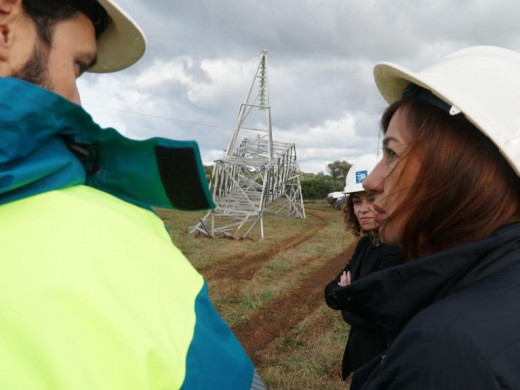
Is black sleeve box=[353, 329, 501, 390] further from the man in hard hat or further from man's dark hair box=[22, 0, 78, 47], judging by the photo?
man's dark hair box=[22, 0, 78, 47]

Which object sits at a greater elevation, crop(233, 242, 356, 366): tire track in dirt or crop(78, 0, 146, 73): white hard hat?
crop(78, 0, 146, 73): white hard hat

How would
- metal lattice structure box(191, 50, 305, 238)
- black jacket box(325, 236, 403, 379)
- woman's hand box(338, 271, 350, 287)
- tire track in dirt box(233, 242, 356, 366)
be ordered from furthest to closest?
1. metal lattice structure box(191, 50, 305, 238)
2. tire track in dirt box(233, 242, 356, 366)
3. woman's hand box(338, 271, 350, 287)
4. black jacket box(325, 236, 403, 379)

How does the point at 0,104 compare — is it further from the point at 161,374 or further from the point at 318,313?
the point at 318,313

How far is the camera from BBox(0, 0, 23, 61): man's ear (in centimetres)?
100

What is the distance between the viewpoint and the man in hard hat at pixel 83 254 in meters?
0.59

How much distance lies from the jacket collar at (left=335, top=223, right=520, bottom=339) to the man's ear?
1199 mm

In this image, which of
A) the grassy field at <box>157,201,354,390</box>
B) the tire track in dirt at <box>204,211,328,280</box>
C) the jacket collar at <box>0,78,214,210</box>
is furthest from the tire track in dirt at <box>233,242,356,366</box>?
the jacket collar at <box>0,78,214,210</box>

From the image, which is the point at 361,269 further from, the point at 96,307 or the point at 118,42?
the point at 96,307

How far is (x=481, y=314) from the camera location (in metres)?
0.97

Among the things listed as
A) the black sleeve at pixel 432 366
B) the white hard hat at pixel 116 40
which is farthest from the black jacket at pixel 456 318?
the white hard hat at pixel 116 40

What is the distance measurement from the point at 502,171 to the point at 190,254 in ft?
36.9

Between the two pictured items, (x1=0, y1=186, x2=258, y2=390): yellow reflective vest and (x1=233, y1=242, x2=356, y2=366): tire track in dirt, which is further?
(x1=233, y1=242, x2=356, y2=366): tire track in dirt

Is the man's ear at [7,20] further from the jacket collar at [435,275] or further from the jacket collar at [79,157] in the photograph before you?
the jacket collar at [435,275]

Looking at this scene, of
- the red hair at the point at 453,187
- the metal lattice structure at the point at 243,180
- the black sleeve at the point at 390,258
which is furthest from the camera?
the metal lattice structure at the point at 243,180
